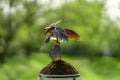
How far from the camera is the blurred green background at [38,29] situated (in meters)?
7.87

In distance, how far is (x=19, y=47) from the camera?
855 cm

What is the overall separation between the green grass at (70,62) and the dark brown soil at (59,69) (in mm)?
5748

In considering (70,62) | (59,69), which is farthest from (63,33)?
(70,62)

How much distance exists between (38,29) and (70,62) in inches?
61.9

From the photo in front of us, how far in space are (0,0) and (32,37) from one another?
4.64 ft

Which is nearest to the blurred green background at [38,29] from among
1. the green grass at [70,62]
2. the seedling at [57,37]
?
the green grass at [70,62]

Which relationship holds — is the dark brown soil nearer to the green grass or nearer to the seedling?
the seedling

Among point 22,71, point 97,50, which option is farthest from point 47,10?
point 97,50

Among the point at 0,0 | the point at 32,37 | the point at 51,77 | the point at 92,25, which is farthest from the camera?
the point at 92,25

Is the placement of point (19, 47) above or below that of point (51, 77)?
above

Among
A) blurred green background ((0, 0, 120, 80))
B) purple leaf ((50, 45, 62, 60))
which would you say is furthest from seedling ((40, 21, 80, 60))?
blurred green background ((0, 0, 120, 80))

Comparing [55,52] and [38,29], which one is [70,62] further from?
[55,52]

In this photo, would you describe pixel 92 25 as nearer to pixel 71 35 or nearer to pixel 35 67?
pixel 35 67

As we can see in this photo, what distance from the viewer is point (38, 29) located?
8156 millimetres
